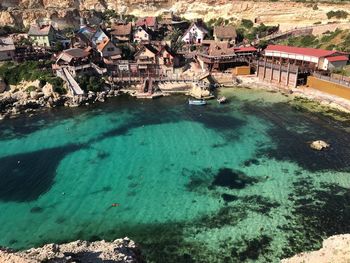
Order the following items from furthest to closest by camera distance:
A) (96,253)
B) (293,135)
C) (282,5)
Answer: (282,5)
(293,135)
(96,253)

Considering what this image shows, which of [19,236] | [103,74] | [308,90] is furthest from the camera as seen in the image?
[103,74]

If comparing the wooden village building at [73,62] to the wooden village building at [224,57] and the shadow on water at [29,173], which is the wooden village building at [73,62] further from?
the shadow on water at [29,173]

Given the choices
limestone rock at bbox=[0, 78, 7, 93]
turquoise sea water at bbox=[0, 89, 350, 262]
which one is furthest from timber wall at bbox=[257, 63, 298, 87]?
limestone rock at bbox=[0, 78, 7, 93]

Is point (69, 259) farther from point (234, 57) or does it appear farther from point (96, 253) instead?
point (234, 57)

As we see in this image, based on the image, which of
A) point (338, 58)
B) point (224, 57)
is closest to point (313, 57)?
point (338, 58)

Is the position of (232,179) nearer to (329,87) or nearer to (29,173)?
(29,173)

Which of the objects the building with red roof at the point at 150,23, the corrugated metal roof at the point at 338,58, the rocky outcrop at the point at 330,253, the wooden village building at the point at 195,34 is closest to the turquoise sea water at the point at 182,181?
the rocky outcrop at the point at 330,253

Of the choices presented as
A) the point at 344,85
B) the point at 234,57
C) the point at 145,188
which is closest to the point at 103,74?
the point at 234,57
